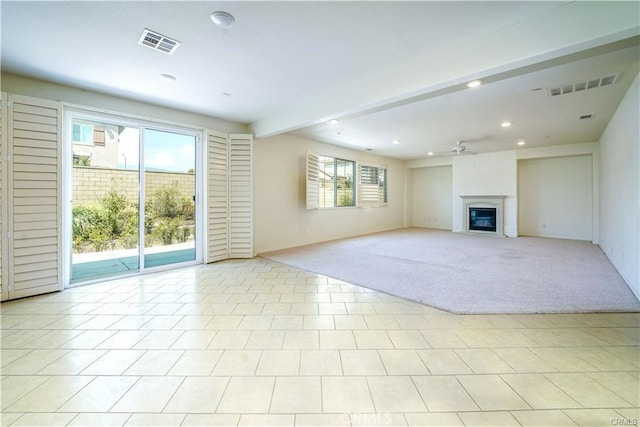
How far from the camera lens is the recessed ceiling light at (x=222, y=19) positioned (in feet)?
6.91

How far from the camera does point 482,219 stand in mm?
8172

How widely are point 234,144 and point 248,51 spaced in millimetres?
2552

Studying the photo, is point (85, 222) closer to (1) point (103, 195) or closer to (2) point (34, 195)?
(1) point (103, 195)

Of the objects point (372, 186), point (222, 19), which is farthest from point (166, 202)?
point (372, 186)

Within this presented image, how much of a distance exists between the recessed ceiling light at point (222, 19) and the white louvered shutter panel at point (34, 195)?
8.41 feet

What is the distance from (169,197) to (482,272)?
4987 mm

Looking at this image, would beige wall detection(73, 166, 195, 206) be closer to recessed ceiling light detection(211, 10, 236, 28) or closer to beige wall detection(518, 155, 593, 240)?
recessed ceiling light detection(211, 10, 236, 28)

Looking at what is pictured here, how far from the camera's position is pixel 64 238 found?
3.38m

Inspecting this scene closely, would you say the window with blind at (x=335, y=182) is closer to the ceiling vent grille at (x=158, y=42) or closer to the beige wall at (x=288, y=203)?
the beige wall at (x=288, y=203)

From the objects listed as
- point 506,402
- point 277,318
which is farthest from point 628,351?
point 277,318

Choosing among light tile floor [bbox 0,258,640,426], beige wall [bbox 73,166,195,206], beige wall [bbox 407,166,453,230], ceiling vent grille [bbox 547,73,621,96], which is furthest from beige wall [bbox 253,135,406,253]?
ceiling vent grille [bbox 547,73,621,96]

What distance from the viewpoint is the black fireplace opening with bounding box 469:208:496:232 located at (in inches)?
314

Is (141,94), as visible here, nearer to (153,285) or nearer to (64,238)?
(64,238)

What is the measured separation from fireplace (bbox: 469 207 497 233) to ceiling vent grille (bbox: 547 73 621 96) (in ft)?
16.3
